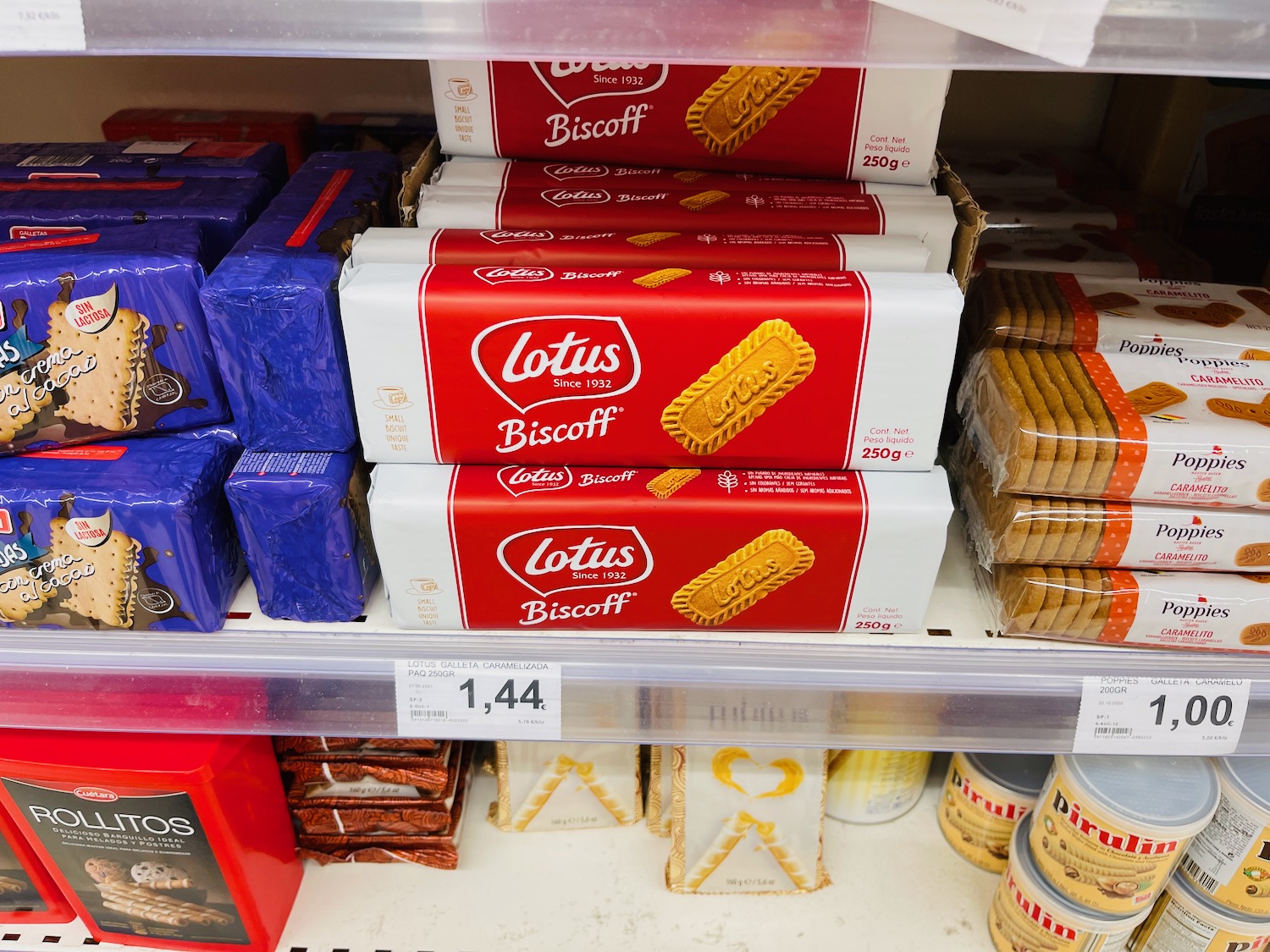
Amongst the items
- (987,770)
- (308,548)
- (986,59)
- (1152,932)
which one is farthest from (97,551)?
(1152,932)

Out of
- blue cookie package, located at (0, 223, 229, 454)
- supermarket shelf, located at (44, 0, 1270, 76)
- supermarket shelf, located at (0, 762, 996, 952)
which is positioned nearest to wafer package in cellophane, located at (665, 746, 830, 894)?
supermarket shelf, located at (0, 762, 996, 952)

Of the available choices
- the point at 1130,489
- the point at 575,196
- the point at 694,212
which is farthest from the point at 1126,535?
the point at 575,196

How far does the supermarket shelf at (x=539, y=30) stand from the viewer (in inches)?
24.5

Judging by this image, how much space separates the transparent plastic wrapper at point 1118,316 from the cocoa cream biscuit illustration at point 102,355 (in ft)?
2.66

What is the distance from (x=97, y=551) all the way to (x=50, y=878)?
54 centimetres

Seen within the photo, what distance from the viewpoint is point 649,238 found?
87cm

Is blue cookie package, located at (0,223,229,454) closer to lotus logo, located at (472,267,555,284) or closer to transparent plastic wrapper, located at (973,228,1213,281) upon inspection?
lotus logo, located at (472,267,555,284)

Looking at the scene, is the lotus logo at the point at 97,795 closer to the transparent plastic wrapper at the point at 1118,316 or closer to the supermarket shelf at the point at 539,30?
the supermarket shelf at the point at 539,30

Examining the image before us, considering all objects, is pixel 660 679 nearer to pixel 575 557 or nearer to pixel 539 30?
pixel 575 557

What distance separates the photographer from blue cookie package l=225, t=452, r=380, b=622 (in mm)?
840

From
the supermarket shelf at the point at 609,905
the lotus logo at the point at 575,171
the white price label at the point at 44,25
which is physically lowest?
the supermarket shelf at the point at 609,905

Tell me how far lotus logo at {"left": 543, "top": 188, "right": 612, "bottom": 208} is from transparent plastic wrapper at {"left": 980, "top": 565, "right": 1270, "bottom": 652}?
52 cm

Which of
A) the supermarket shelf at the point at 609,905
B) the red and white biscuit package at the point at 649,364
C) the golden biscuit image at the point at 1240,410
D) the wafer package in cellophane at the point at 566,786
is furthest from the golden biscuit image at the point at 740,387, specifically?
the supermarket shelf at the point at 609,905

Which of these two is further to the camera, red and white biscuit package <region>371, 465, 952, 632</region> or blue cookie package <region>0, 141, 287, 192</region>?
blue cookie package <region>0, 141, 287, 192</region>
